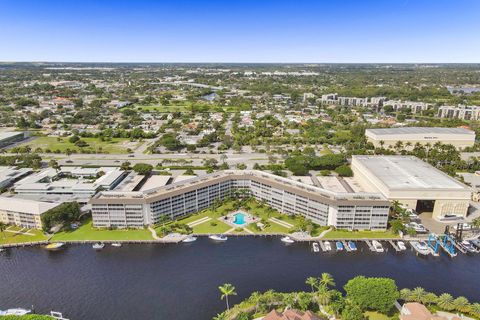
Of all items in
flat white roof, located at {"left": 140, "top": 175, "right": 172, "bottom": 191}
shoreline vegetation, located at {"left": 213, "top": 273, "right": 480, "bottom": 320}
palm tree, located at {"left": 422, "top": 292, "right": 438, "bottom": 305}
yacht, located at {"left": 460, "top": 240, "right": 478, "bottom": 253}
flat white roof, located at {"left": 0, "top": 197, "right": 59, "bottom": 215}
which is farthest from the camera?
flat white roof, located at {"left": 140, "top": 175, "right": 172, "bottom": 191}

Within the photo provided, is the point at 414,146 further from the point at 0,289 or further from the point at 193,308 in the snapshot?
the point at 0,289

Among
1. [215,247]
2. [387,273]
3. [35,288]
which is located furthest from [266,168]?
[35,288]

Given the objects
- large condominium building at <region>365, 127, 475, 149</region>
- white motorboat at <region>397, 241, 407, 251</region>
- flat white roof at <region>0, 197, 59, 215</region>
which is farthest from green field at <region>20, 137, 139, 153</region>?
white motorboat at <region>397, 241, 407, 251</region>

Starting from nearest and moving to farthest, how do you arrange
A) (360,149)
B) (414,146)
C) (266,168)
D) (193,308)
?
(193,308)
(266,168)
(360,149)
(414,146)

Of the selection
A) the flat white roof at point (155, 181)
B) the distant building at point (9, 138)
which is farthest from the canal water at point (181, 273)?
the distant building at point (9, 138)

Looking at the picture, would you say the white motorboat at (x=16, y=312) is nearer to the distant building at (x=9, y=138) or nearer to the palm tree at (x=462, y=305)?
the palm tree at (x=462, y=305)

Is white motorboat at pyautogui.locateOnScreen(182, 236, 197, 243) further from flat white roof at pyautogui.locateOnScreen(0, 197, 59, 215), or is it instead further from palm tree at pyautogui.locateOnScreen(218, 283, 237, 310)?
flat white roof at pyautogui.locateOnScreen(0, 197, 59, 215)
